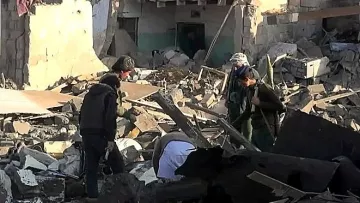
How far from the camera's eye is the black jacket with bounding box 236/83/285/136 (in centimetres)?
784

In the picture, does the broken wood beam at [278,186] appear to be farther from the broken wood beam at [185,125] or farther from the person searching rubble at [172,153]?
the broken wood beam at [185,125]

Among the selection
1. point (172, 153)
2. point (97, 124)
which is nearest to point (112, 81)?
point (97, 124)

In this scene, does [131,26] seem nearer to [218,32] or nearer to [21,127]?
[218,32]

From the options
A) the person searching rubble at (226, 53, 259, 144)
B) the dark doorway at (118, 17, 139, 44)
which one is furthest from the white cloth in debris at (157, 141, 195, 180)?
the dark doorway at (118, 17, 139, 44)

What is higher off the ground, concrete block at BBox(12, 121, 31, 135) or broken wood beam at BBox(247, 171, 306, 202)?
broken wood beam at BBox(247, 171, 306, 202)

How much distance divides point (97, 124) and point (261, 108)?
6.34 ft

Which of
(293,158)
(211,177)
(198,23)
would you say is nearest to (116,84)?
(211,177)

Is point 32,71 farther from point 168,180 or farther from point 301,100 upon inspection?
point 168,180

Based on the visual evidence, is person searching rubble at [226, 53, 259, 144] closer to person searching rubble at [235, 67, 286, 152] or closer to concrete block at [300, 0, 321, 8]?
person searching rubble at [235, 67, 286, 152]

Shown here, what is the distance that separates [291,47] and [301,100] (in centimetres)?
429

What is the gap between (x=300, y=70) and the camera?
58.5ft

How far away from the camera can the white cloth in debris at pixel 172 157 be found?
20.0 ft

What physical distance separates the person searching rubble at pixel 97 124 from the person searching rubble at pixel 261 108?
1.59m

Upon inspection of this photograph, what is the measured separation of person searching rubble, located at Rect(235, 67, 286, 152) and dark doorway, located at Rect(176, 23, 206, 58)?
1382 cm
